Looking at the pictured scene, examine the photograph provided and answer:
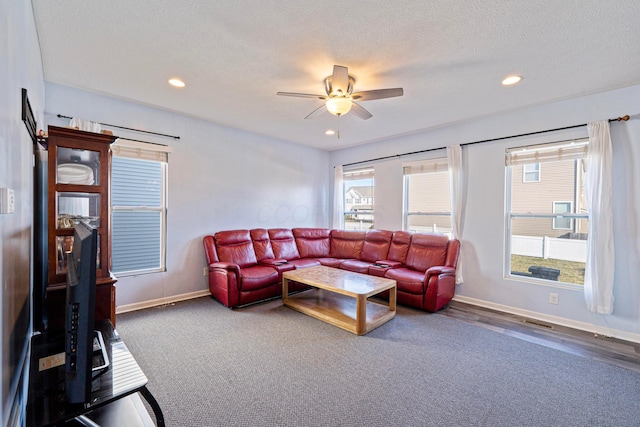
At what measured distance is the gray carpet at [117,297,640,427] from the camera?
183cm

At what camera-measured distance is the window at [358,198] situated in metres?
5.68

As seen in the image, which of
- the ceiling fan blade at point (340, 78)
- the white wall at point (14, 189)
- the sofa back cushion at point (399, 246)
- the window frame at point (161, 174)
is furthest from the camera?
the sofa back cushion at point (399, 246)

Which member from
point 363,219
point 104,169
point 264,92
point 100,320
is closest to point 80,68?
point 104,169

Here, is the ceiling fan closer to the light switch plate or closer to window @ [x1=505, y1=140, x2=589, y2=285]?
the light switch plate

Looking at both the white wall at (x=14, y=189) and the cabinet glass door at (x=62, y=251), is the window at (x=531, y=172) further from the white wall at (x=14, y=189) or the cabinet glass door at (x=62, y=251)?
the cabinet glass door at (x=62, y=251)

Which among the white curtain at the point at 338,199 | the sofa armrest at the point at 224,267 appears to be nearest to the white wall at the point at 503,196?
the white curtain at the point at 338,199

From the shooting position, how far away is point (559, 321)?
10.9ft

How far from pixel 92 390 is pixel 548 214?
15.1 ft

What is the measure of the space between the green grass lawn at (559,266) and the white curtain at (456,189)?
72cm

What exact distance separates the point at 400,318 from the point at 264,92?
3.19 meters

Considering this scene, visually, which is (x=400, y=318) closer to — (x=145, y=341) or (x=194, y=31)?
(x=145, y=341)

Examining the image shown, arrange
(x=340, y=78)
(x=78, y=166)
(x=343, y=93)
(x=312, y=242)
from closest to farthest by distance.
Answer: (x=78, y=166) < (x=340, y=78) < (x=343, y=93) < (x=312, y=242)

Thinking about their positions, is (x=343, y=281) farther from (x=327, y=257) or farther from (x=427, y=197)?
(x=427, y=197)

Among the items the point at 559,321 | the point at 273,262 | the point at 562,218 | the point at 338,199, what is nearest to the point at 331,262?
the point at 273,262
